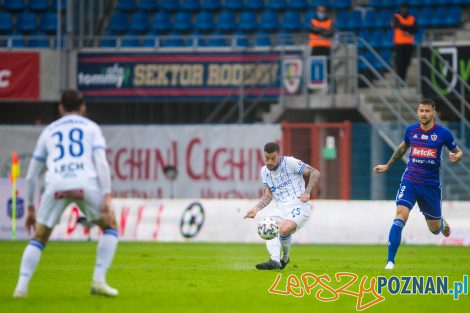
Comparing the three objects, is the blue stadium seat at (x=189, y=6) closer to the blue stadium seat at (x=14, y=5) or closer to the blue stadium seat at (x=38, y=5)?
the blue stadium seat at (x=38, y=5)

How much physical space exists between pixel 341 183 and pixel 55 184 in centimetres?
1654

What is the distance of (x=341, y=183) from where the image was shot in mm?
26766

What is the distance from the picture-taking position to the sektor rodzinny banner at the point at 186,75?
29500mm

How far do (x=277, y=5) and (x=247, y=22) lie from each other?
3.78 feet

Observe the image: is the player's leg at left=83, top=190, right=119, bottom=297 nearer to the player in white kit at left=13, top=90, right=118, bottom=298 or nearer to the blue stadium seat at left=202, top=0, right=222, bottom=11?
the player in white kit at left=13, top=90, right=118, bottom=298

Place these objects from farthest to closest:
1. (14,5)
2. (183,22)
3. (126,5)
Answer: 1. (14,5)
2. (126,5)
3. (183,22)

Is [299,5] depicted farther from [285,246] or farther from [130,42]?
[285,246]

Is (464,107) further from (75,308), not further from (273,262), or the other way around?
(75,308)

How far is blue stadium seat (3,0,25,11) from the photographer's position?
34781 mm

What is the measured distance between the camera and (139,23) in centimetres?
3388

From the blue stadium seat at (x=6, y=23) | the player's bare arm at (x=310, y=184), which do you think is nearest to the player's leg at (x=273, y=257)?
the player's bare arm at (x=310, y=184)

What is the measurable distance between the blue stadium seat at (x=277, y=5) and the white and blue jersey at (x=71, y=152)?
75.8 ft

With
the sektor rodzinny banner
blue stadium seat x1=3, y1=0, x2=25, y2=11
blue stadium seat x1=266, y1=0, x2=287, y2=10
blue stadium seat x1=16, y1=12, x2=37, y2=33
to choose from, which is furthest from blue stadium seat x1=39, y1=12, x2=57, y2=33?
blue stadium seat x1=266, y1=0, x2=287, y2=10

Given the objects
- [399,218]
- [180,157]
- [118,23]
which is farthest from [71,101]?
[118,23]
